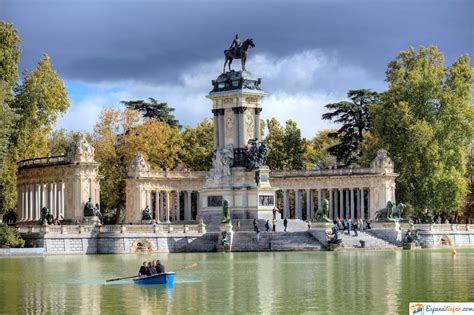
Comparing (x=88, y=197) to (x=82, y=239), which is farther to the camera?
(x=88, y=197)

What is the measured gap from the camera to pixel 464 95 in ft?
294

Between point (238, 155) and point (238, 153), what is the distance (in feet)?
0.51

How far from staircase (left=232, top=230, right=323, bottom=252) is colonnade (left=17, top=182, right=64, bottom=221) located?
18285mm

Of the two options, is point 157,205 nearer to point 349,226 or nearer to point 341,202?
point 341,202

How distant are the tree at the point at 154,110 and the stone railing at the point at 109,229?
41310 mm

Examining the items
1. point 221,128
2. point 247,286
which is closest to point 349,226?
point 221,128

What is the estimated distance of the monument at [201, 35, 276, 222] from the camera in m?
79.5

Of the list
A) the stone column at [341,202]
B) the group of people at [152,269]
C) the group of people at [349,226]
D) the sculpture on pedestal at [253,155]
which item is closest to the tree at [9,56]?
the sculpture on pedestal at [253,155]

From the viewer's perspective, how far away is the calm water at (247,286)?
31.0 meters

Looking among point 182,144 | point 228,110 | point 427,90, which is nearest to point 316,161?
point 182,144

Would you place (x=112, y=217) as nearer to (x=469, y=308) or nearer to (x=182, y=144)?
(x=182, y=144)

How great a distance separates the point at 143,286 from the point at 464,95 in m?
57.0

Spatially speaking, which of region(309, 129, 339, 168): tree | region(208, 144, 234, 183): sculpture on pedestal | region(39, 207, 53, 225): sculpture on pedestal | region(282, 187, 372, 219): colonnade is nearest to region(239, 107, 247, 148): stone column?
region(208, 144, 234, 183): sculpture on pedestal

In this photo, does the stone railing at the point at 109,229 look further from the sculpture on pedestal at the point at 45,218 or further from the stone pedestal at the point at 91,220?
the stone pedestal at the point at 91,220
